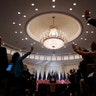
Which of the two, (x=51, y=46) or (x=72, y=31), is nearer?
(x=51, y=46)

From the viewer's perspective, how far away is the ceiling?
25.9 feet

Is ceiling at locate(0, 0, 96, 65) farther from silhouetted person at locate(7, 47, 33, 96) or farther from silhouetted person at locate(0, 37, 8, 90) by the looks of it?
silhouetted person at locate(0, 37, 8, 90)

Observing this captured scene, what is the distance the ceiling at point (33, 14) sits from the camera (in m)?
7.89

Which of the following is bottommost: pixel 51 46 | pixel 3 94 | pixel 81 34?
pixel 3 94

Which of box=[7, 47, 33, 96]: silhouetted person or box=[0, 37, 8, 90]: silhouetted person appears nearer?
box=[0, 37, 8, 90]: silhouetted person

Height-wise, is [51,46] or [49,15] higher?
[49,15]

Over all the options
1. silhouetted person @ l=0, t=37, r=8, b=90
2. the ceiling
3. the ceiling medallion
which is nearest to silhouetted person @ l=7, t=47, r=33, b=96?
silhouetted person @ l=0, t=37, r=8, b=90

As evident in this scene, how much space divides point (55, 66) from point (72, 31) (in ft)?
18.1

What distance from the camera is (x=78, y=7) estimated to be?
815 centimetres

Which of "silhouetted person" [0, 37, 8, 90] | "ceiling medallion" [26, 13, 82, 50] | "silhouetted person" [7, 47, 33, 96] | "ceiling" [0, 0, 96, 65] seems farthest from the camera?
"ceiling medallion" [26, 13, 82, 50]

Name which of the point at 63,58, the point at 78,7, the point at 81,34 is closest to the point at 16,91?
the point at 78,7

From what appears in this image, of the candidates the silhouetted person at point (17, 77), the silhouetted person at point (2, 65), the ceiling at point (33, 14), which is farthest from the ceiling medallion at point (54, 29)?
the silhouetted person at point (2, 65)

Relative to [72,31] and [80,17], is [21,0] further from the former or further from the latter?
[72,31]

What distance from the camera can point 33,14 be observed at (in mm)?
8891
